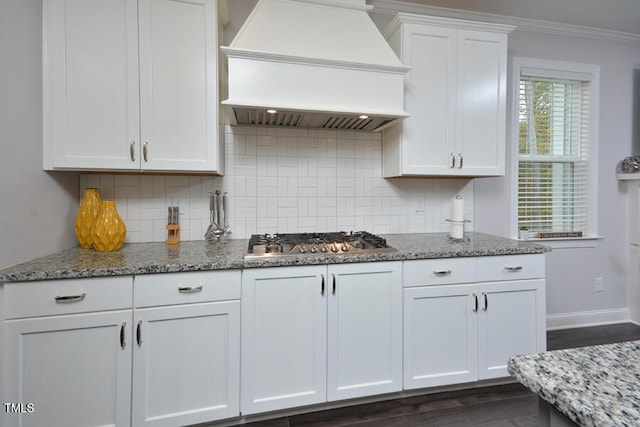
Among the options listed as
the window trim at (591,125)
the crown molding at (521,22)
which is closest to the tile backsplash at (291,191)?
the window trim at (591,125)

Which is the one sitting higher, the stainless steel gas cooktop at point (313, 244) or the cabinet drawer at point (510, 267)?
the stainless steel gas cooktop at point (313, 244)

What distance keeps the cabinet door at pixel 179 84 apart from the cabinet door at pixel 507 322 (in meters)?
1.93

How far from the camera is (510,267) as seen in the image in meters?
1.88

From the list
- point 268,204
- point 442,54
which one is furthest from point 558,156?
point 268,204

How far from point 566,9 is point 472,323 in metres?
2.74

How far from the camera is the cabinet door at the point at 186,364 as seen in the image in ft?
4.74

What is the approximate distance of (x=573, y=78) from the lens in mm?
2766

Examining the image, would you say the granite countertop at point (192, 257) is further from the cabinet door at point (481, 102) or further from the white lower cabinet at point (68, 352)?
the cabinet door at point (481, 102)

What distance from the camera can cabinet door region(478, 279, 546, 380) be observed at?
1.85 meters

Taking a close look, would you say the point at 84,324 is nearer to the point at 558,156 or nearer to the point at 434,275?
the point at 434,275

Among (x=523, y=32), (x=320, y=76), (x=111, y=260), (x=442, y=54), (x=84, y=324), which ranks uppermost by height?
(x=523, y=32)

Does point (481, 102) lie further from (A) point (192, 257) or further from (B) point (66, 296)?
(B) point (66, 296)

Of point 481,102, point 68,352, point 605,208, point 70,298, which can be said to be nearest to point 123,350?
point 68,352

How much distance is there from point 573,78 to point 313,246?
3013 millimetres
